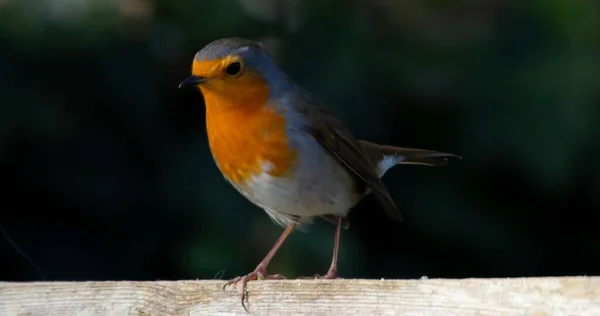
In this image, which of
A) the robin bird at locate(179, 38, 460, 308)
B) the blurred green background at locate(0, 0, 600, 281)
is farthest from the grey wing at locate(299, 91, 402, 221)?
the blurred green background at locate(0, 0, 600, 281)

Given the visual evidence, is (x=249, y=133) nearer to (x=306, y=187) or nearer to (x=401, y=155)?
(x=306, y=187)

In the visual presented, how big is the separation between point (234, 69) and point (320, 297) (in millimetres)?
795

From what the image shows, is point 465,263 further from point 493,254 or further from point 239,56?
point 239,56

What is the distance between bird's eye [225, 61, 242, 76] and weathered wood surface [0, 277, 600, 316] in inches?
25.8

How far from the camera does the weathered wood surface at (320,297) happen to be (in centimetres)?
215

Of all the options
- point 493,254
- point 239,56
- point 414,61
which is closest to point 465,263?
point 493,254

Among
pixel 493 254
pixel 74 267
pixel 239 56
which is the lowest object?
pixel 493 254

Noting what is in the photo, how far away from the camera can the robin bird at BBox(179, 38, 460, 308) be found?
9.61ft

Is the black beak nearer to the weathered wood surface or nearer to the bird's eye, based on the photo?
the bird's eye

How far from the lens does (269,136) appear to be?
9.69 ft

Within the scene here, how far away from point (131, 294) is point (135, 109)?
1.43 metres

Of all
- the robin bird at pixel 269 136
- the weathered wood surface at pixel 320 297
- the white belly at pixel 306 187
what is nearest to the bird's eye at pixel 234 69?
the robin bird at pixel 269 136

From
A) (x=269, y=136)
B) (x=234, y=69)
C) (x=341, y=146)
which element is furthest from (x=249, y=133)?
(x=341, y=146)

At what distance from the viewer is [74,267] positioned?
4.19 meters
